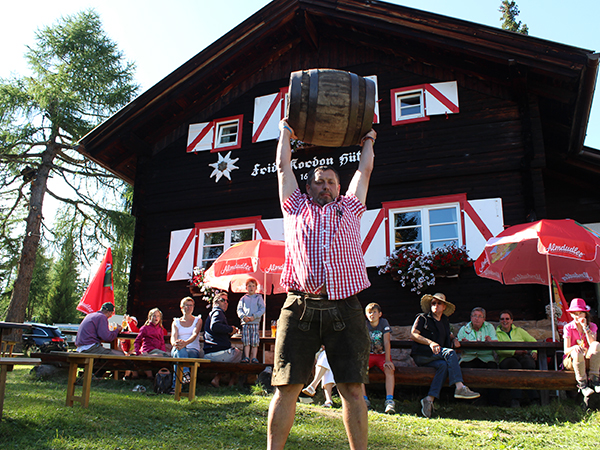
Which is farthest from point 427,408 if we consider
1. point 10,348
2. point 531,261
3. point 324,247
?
point 10,348

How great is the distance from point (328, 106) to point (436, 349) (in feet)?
12.1

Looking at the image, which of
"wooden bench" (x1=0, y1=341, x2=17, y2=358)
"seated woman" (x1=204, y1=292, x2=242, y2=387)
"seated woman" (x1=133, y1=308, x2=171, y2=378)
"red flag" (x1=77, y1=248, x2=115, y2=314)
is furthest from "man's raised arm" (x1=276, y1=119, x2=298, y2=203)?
"wooden bench" (x1=0, y1=341, x2=17, y2=358)

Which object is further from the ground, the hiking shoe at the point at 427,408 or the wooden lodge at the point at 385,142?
the wooden lodge at the point at 385,142

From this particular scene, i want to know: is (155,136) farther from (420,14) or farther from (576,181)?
(576,181)

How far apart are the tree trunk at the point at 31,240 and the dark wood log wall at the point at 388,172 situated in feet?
25.3

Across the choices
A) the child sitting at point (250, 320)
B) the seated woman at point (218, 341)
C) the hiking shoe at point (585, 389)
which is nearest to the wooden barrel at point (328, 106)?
the hiking shoe at point (585, 389)

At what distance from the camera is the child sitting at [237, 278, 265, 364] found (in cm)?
794

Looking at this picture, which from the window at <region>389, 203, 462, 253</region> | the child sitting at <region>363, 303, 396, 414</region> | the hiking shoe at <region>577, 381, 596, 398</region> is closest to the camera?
the hiking shoe at <region>577, 381, 596, 398</region>

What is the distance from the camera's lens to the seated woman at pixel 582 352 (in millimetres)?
5590

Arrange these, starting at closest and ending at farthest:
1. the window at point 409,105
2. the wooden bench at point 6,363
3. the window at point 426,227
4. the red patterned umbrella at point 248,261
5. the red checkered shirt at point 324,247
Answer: the red checkered shirt at point 324,247 < the wooden bench at point 6,363 < the red patterned umbrella at point 248,261 < the window at point 426,227 < the window at point 409,105

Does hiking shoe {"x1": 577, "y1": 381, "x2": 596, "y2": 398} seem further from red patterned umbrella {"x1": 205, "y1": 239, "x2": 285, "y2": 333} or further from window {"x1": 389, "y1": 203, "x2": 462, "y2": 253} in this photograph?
red patterned umbrella {"x1": 205, "y1": 239, "x2": 285, "y2": 333}

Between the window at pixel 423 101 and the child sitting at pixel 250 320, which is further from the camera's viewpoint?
the window at pixel 423 101

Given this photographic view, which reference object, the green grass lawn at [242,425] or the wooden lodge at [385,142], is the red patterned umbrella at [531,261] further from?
the green grass lawn at [242,425]

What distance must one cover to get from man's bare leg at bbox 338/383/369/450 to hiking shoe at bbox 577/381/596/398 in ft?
12.7
